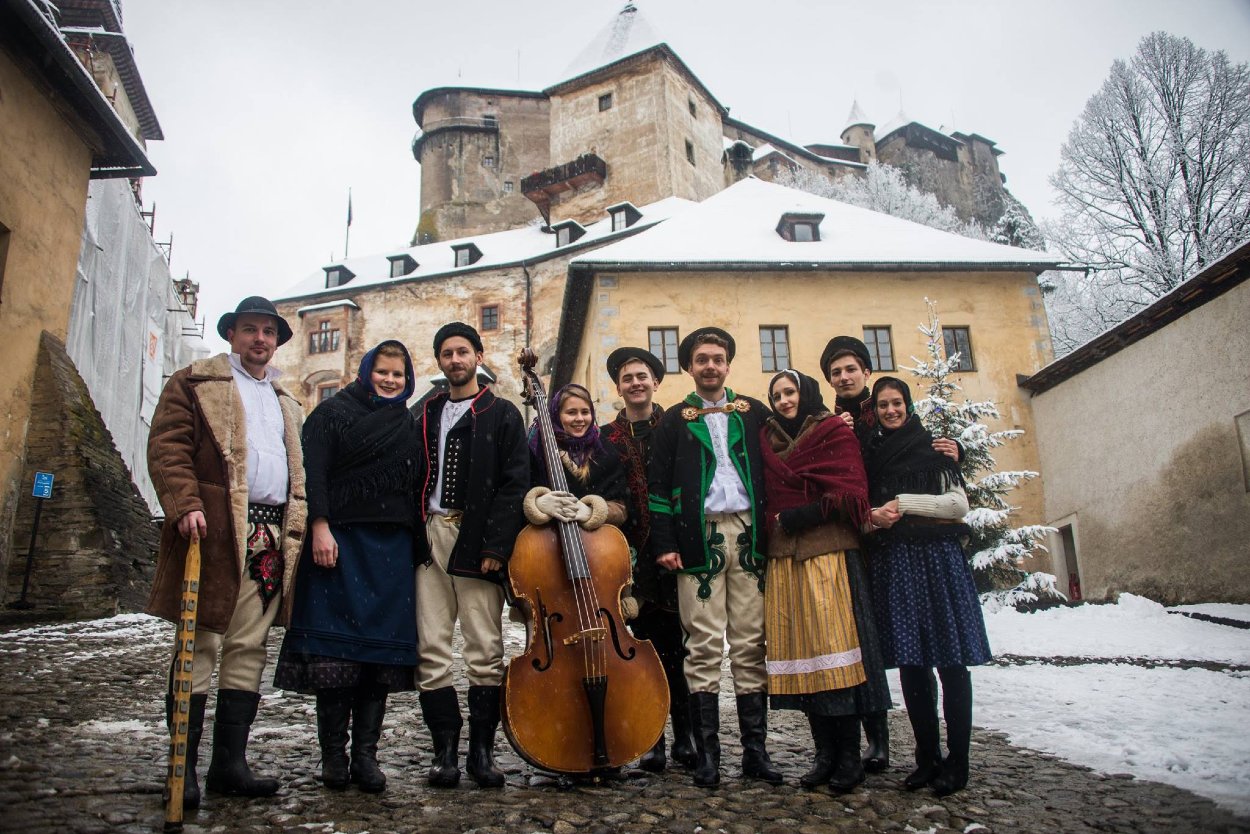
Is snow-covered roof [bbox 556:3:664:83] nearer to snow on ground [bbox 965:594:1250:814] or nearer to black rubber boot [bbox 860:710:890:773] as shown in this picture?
snow on ground [bbox 965:594:1250:814]

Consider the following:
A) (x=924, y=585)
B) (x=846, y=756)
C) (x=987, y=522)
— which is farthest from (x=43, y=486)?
(x=987, y=522)

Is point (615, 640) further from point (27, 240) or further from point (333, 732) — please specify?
point (27, 240)

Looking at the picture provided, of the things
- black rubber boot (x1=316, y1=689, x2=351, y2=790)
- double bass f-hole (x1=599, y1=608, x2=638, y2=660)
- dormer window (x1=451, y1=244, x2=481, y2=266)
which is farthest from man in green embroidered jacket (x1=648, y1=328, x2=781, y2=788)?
dormer window (x1=451, y1=244, x2=481, y2=266)

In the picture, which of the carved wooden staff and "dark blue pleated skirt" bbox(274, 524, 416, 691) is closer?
the carved wooden staff

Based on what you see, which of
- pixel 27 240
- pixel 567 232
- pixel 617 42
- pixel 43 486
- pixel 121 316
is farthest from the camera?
pixel 617 42

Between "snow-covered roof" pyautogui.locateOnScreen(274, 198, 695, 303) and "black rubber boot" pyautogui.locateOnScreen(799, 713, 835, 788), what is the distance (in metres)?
29.4

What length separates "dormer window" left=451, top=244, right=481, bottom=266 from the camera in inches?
1391

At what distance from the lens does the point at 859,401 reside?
4020mm

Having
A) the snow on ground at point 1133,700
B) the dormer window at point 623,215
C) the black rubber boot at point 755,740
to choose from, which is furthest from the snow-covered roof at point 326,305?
the black rubber boot at point 755,740

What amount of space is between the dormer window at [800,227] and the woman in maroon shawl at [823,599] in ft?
48.9

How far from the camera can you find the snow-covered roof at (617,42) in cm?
3859

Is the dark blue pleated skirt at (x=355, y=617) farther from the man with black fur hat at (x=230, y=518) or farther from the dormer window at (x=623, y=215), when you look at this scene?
the dormer window at (x=623, y=215)

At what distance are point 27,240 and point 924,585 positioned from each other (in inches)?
358

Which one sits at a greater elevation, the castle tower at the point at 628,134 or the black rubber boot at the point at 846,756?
the castle tower at the point at 628,134
